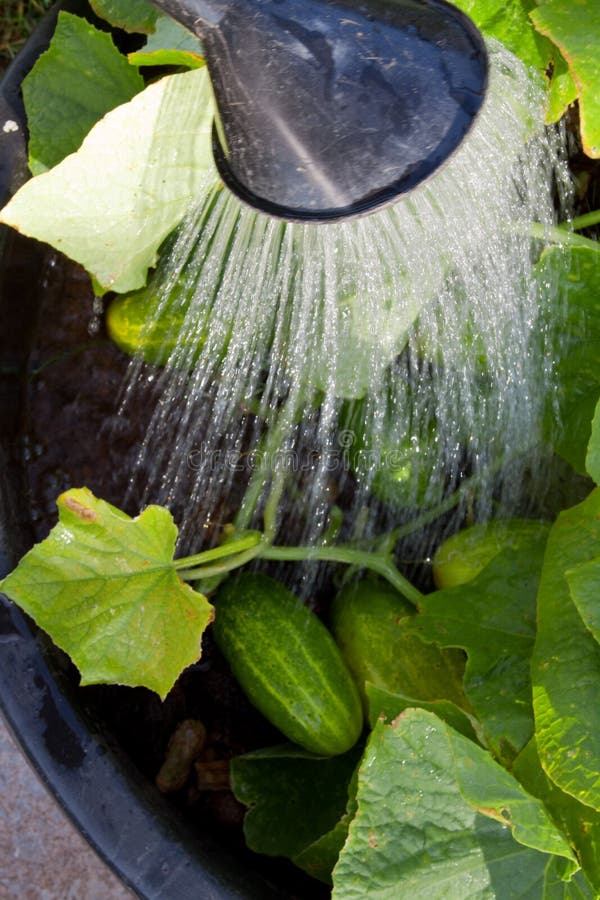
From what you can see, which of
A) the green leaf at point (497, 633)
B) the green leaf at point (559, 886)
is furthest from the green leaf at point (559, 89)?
the green leaf at point (559, 886)

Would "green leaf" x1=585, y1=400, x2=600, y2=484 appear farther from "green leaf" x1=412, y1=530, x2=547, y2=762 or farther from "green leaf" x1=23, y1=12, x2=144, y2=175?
"green leaf" x1=23, y1=12, x2=144, y2=175

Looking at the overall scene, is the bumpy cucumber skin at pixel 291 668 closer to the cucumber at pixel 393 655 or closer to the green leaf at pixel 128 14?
the cucumber at pixel 393 655

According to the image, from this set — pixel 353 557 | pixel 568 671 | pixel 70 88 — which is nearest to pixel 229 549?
pixel 353 557

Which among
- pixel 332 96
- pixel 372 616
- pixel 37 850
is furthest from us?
pixel 37 850

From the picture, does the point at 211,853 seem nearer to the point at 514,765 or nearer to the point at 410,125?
the point at 514,765

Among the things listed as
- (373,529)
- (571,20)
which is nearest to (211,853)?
(373,529)

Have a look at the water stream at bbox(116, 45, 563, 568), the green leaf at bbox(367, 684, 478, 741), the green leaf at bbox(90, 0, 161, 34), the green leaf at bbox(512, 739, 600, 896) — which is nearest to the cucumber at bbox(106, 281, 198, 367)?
the water stream at bbox(116, 45, 563, 568)

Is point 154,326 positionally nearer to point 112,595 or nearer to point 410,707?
point 112,595
